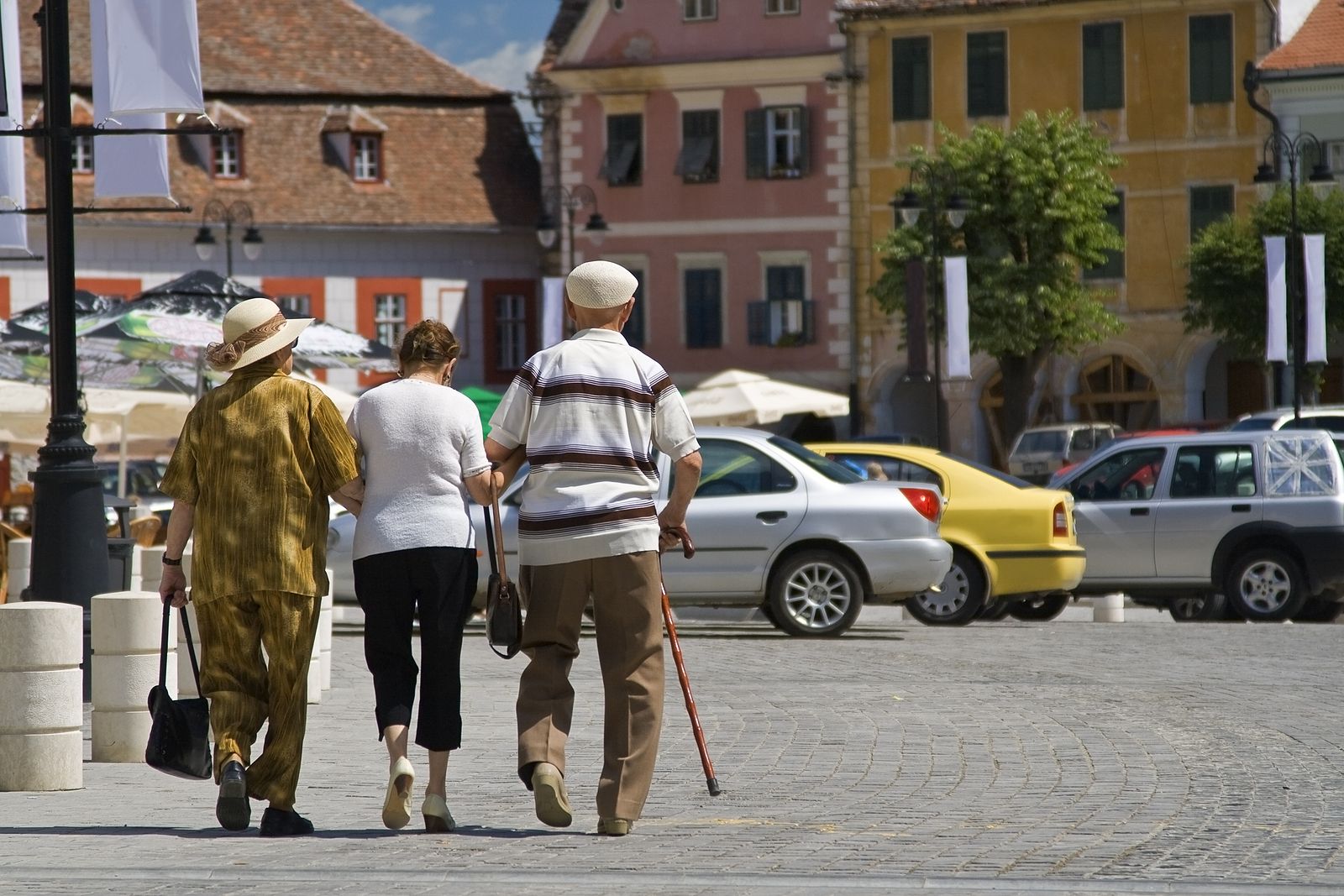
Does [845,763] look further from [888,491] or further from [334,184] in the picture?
[334,184]

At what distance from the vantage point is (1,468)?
114ft

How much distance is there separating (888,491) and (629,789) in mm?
10209

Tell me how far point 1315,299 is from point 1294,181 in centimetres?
227

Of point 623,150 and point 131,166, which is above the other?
point 623,150

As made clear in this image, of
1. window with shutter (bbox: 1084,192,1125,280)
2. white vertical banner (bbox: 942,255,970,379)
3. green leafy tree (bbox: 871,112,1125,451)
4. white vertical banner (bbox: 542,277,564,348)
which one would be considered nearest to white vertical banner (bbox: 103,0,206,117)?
white vertical banner (bbox: 942,255,970,379)

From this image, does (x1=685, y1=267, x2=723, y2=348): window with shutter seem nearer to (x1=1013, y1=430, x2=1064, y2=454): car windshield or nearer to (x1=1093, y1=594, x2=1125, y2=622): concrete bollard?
(x1=1013, y1=430, x2=1064, y2=454): car windshield

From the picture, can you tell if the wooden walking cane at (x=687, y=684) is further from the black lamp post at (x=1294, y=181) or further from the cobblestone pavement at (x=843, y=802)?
the black lamp post at (x=1294, y=181)

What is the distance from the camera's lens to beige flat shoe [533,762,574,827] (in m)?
7.91

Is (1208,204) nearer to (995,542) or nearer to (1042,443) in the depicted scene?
(1042,443)

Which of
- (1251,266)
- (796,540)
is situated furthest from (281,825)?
(1251,266)

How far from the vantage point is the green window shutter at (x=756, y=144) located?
52.4m

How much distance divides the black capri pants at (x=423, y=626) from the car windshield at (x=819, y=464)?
9991 millimetres

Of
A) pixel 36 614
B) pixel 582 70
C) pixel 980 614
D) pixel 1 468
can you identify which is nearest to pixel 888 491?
pixel 980 614

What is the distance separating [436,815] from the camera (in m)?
8.02
